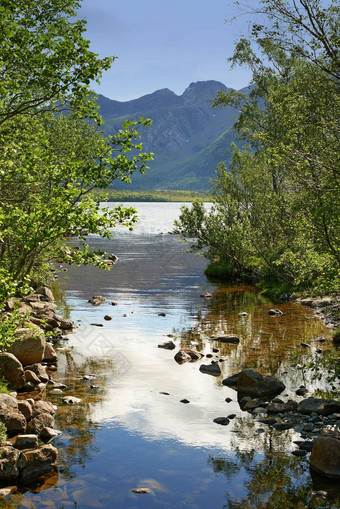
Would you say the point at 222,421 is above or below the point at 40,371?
below

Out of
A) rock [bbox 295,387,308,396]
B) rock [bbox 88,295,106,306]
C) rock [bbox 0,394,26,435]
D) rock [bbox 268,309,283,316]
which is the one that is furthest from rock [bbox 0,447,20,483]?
rock [bbox 88,295,106,306]

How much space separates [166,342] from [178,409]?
883 centimetres

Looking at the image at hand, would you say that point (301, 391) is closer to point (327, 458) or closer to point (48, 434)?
point (327, 458)

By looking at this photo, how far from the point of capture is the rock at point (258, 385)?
63.4ft

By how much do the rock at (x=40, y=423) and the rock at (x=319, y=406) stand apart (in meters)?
8.61

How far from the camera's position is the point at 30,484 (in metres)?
13.0

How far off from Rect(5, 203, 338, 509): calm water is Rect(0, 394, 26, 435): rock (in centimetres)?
135

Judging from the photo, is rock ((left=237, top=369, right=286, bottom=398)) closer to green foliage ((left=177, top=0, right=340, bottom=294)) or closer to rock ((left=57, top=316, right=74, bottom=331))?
green foliage ((left=177, top=0, right=340, bottom=294))

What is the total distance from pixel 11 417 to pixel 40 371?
5.81 metres

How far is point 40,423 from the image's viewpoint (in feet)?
51.8

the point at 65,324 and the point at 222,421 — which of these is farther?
the point at 65,324

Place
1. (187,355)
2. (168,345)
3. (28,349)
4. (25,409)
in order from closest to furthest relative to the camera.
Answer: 1. (25,409)
2. (28,349)
3. (187,355)
4. (168,345)

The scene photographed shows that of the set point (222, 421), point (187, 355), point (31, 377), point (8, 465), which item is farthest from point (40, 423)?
point (187, 355)

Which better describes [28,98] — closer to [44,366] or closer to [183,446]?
[183,446]
